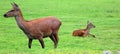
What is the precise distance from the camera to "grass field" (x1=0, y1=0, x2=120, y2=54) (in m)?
18.6

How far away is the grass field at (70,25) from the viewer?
18.6 m

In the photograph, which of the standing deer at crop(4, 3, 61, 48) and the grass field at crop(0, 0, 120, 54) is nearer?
the standing deer at crop(4, 3, 61, 48)

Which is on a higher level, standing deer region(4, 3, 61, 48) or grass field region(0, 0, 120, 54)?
standing deer region(4, 3, 61, 48)

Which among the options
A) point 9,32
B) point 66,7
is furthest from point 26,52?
point 66,7

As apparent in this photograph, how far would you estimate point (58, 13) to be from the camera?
3659 centimetres

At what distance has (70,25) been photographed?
29.0 metres

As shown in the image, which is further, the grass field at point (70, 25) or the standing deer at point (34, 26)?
the grass field at point (70, 25)

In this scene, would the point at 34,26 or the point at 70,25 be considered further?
the point at 70,25

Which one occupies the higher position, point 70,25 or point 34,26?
point 34,26

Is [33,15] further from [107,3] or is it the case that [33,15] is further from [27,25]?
[27,25]

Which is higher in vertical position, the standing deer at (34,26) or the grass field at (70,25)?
the standing deer at (34,26)

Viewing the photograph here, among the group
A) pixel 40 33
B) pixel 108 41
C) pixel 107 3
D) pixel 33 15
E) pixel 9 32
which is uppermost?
pixel 40 33

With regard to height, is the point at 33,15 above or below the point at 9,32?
below

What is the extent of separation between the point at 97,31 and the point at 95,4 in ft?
58.6
